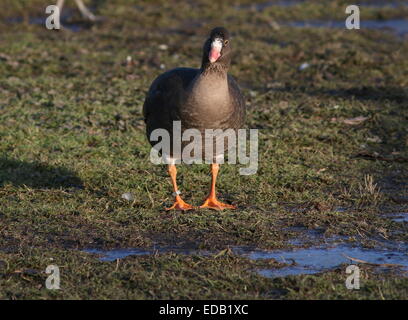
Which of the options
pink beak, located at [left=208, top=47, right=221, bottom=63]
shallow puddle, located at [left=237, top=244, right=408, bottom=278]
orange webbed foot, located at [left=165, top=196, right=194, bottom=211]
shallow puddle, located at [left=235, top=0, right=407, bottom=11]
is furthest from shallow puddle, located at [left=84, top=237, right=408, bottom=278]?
shallow puddle, located at [left=235, top=0, right=407, bottom=11]

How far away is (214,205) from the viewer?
6.83 meters

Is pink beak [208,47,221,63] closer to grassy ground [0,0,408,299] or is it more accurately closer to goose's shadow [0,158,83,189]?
grassy ground [0,0,408,299]

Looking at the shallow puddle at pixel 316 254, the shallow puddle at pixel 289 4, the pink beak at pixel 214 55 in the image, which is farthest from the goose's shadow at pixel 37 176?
the shallow puddle at pixel 289 4

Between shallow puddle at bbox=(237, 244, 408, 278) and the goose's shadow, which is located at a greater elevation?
the goose's shadow

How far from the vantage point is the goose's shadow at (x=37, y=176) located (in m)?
7.35

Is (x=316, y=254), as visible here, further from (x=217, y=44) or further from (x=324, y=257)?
(x=217, y=44)

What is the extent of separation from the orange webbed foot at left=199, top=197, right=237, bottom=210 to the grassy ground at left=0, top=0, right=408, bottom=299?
0.52 feet

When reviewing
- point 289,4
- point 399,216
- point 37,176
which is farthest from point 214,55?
point 289,4

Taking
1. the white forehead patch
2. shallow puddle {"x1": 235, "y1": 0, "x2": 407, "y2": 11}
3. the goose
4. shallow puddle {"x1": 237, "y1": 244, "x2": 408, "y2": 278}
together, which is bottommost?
shallow puddle {"x1": 237, "y1": 244, "x2": 408, "y2": 278}

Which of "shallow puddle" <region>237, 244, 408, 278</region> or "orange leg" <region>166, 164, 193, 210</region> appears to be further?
"orange leg" <region>166, 164, 193, 210</region>

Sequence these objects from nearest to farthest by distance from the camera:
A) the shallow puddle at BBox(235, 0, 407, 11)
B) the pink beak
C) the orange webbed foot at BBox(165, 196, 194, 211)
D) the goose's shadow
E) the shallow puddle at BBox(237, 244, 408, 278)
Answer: the shallow puddle at BBox(237, 244, 408, 278) → the pink beak → the orange webbed foot at BBox(165, 196, 194, 211) → the goose's shadow → the shallow puddle at BBox(235, 0, 407, 11)

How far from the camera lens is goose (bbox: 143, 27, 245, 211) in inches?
251

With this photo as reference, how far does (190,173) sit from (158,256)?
2.38m

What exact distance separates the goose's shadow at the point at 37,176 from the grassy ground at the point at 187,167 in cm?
2
